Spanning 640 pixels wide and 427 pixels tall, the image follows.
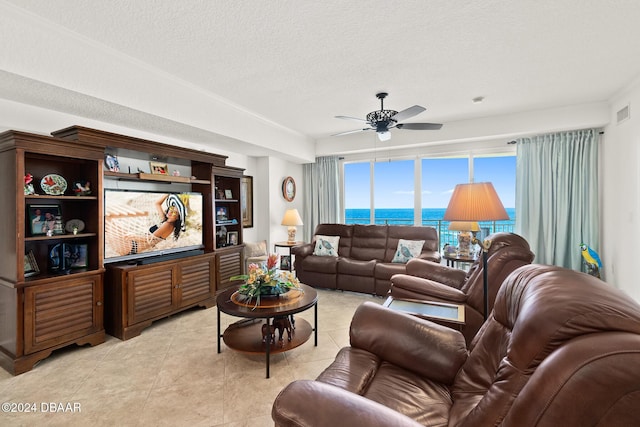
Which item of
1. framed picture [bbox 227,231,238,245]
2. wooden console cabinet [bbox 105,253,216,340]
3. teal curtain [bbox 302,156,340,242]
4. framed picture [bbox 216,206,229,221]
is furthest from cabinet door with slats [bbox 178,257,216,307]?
teal curtain [bbox 302,156,340,242]

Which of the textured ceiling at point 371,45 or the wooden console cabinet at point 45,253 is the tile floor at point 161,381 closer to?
the wooden console cabinet at point 45,253

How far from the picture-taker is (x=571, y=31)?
7.41ft

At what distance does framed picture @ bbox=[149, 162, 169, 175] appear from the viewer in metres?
3.54

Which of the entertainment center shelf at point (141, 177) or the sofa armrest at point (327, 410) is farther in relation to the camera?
the entertainment center shelf at point (141, 177)

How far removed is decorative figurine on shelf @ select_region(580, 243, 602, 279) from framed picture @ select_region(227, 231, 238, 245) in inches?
189

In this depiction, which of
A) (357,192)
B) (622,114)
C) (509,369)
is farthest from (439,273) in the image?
(357,192)

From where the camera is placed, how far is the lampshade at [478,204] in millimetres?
1901

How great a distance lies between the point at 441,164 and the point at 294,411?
528 centimetres

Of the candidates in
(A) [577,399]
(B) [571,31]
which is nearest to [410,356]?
(A) [577,399]

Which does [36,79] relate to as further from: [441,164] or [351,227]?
[441,164]

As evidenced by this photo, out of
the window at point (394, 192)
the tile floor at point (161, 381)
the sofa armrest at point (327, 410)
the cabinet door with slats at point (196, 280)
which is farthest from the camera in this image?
the window at point (394, 192)

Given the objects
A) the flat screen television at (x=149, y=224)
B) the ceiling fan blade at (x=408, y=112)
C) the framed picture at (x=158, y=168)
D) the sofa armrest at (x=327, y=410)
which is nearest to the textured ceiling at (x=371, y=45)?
the ceiling fan blade at (x=408, y=112)

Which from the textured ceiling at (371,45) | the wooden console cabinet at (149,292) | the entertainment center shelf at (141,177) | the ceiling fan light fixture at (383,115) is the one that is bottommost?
the wooden console cabinet at (149,292)

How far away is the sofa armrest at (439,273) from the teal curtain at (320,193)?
9.98 ft
